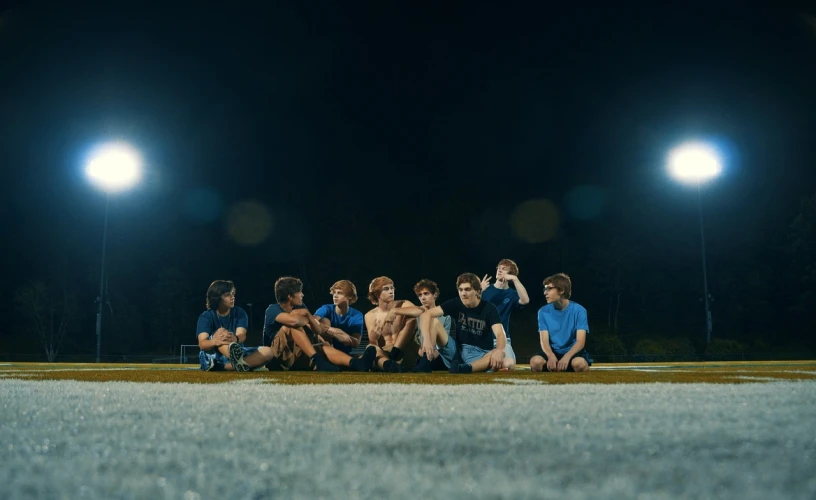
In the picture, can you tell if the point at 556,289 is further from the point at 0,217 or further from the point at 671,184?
the point at 0,217

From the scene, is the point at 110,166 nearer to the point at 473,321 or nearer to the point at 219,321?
the point at 219,321

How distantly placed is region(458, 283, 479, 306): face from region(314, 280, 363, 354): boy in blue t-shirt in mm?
1379

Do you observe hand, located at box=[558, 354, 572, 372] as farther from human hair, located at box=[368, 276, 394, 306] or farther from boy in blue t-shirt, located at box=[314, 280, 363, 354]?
boy in blue t-shirt, located at box=[314, 280, 363, 354]

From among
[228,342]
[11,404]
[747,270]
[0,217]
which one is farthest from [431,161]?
[11,404]

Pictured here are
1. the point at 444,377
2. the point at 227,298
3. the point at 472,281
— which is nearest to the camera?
the point at 444,377

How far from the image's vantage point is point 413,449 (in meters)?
2.04

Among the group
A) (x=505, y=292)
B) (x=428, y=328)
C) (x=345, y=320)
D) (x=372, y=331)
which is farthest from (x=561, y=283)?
(x=345, y=320)

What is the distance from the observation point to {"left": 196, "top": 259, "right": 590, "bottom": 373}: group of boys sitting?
8.07 metres

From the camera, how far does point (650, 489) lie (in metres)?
1.45

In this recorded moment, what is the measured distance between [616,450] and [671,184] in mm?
46297

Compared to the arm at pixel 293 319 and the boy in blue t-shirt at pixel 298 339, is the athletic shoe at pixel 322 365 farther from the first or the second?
the arm at pixel 293 319

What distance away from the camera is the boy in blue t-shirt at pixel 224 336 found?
8766mm

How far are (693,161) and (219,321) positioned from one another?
76.6 ft

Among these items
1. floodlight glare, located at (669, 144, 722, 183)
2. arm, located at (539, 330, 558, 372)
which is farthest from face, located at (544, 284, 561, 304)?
floodlight glare, located at (669, 144, 722, 183)
